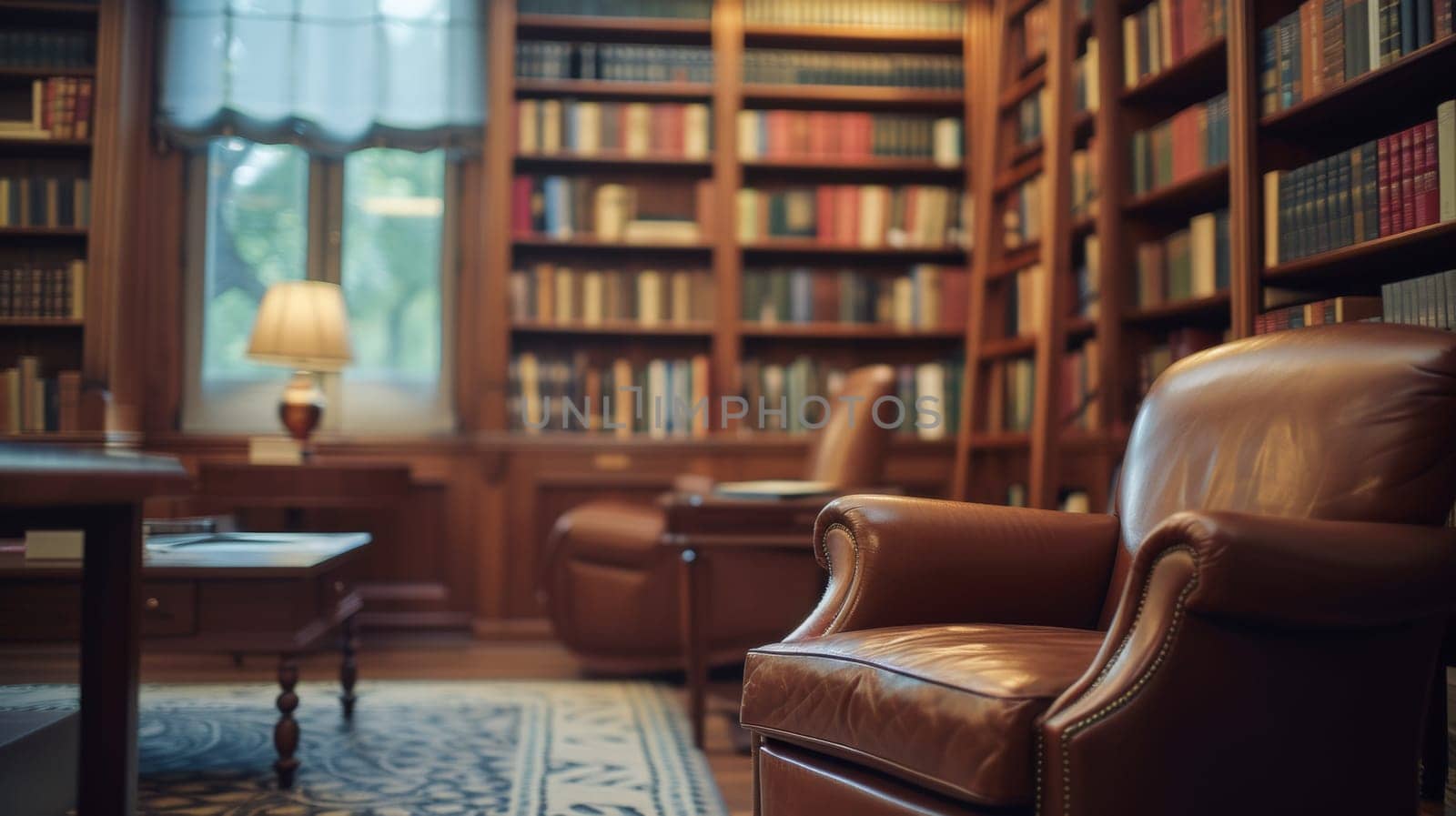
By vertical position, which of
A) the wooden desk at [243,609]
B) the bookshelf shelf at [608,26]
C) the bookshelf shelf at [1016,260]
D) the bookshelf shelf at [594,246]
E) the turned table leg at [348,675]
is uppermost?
the bookshelf shelf at [608,26]

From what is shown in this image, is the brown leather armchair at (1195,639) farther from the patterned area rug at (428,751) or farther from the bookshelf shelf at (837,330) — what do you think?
the bookshelf shelf at (837,330)

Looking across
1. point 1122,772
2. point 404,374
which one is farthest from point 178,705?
point 1122,772

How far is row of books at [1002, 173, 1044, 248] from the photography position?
13.0 feet

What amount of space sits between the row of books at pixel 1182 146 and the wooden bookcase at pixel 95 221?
3674 millimetres

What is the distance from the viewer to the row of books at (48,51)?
4.34 m

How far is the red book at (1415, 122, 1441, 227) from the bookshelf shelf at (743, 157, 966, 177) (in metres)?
2.50

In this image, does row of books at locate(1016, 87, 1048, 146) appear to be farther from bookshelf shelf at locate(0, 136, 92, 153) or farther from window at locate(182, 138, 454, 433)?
bookshelf shelf at locate(0, 136, 92, 153)

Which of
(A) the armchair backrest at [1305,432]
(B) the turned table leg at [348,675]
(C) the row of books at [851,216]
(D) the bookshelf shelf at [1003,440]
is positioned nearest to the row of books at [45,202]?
(B) the turned table leg at [348,675]

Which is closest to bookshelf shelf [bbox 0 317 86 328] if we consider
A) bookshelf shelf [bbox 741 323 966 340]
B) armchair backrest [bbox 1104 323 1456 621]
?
bookshelf shelf [bbox 741 323 966 340]

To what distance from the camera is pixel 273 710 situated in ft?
9.75

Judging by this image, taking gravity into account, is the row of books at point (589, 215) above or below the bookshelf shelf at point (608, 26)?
below

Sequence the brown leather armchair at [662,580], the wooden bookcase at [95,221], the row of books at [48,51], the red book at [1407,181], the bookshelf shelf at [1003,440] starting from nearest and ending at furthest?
the red book at [1407,181], the brown leather armchair at [662,580], the bookshelf shelf at [1003,440], the wooden bookcase at [95,221], the row of books at [48,51]

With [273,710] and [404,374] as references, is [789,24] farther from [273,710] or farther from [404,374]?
[273,710]

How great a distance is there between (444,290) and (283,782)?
2.66 m
